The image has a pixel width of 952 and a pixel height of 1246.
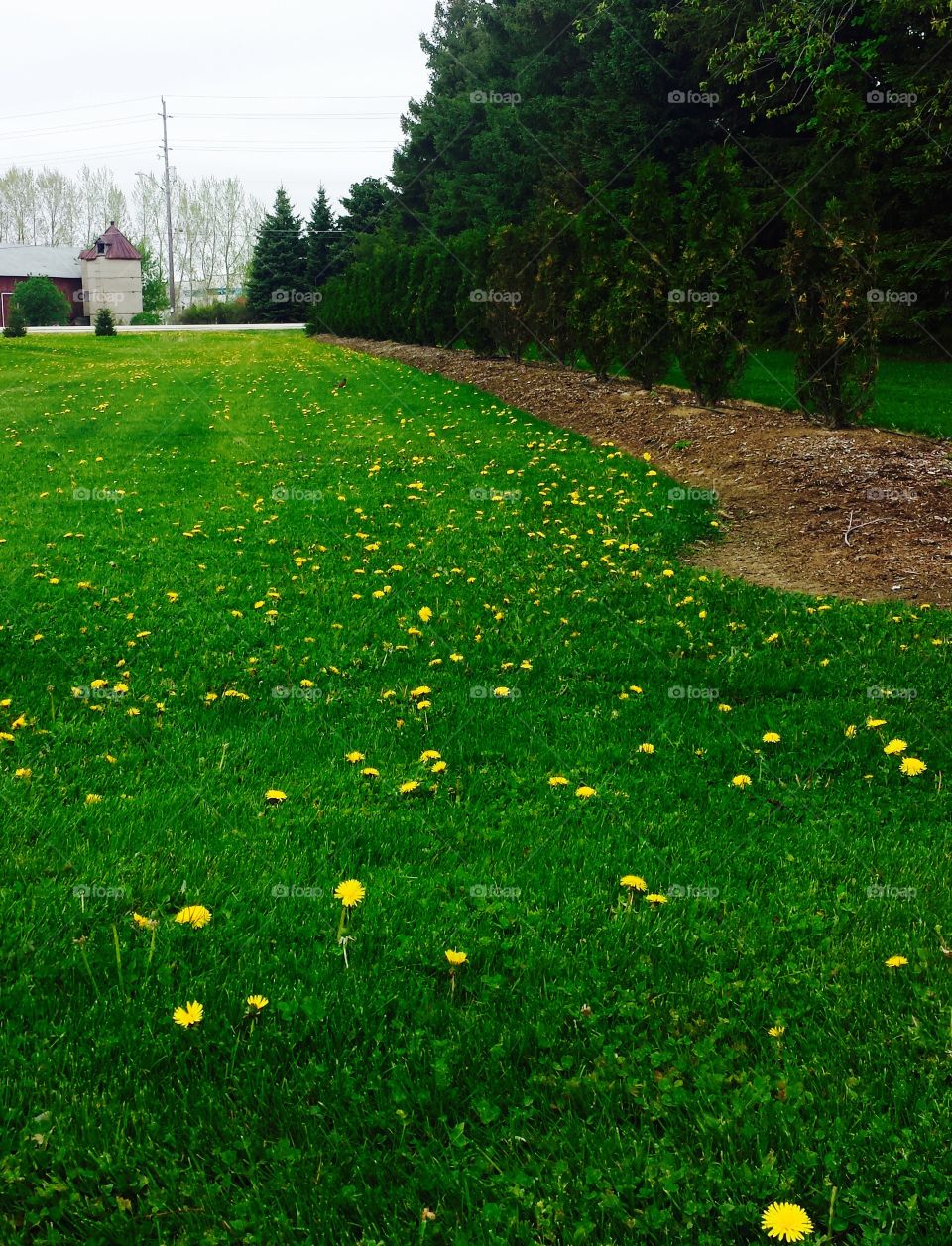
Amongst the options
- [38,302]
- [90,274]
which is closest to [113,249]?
[90,274]

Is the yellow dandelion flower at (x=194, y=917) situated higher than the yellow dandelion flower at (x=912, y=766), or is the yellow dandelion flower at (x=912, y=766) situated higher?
the yellow dandelion flower at (x=912, y=766)

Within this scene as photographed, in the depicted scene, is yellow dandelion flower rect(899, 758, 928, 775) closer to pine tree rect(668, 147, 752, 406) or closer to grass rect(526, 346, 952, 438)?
grass rect(526, 346, 952, 438)

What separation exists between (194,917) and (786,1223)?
181 centimetres

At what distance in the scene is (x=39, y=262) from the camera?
68688 millimetres

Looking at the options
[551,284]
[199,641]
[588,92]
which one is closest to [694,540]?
[199,641]

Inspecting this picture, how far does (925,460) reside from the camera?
8.78 m

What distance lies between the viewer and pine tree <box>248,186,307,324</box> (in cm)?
5184

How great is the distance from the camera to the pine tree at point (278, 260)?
170 ft

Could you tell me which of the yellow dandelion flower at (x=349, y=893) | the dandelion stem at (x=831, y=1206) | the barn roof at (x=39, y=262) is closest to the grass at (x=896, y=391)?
the yellow dandelion flower at (x=349, y=893)

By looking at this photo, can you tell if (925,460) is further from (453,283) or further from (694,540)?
(453,283)

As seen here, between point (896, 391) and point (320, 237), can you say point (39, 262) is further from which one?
point (896, 391)

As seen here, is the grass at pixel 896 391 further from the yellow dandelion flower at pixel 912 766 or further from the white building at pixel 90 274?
the white building at pixel 90 274

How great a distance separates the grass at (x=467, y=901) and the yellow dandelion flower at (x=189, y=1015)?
0.04 metres

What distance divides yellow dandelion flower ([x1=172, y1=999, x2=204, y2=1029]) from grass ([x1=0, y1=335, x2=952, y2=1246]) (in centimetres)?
4
